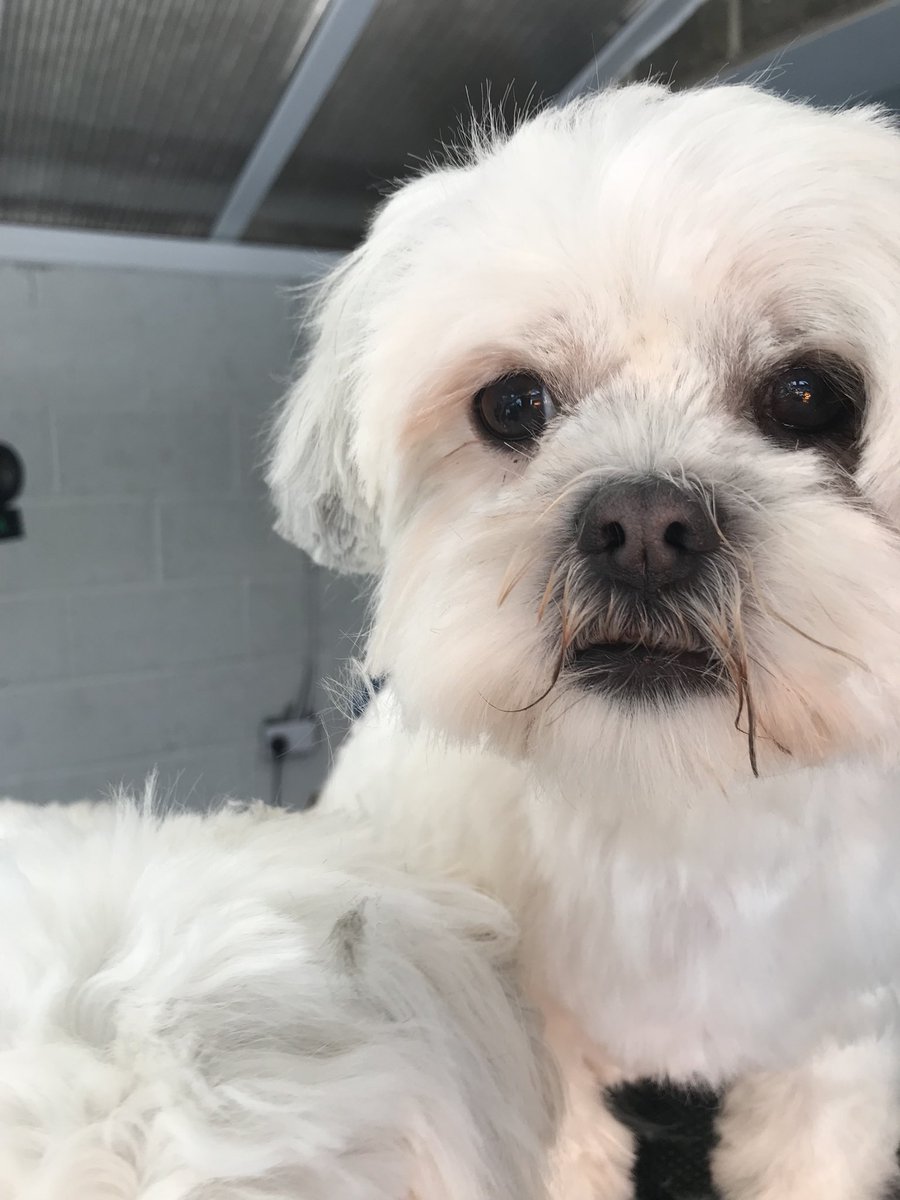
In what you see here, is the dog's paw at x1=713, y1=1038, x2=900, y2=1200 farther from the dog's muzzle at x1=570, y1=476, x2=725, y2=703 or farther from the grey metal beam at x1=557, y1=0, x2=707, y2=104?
the grey metal beam at x1=557, y1=0, x2=707, y2=104

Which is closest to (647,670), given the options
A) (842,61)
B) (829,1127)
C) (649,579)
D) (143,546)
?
(649,579)

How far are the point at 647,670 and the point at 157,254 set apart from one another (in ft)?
6.18

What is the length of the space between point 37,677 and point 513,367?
1.82 metres

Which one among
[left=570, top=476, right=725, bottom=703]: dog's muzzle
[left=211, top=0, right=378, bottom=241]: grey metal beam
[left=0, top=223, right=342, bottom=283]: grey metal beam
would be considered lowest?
[left=570, top=476, right=725, bottom=703]: dog's muzzle

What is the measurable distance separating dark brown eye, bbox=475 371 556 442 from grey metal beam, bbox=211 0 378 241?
886mm

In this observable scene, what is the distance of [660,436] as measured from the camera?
1.83 ft

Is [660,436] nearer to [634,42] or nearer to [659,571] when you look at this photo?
[659,571]

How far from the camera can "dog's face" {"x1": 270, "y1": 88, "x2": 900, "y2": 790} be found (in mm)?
493

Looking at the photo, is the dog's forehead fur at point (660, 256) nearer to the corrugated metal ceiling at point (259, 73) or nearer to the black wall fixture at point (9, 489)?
the corrugated metal ceiling at point (259, 73)

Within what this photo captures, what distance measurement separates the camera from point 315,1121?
0.43 m

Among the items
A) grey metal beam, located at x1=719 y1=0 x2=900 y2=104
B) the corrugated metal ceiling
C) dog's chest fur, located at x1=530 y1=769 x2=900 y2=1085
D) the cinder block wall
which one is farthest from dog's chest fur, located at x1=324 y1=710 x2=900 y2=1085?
the cinder block wall

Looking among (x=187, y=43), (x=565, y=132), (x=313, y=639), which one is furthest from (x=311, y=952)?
(x=313, y=639)

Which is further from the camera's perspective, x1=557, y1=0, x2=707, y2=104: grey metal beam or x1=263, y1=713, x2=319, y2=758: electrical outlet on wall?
x1=263, y1=713, x2=319, y2=758: electrical outlet on wall

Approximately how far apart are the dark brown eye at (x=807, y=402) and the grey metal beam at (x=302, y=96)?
983mm
